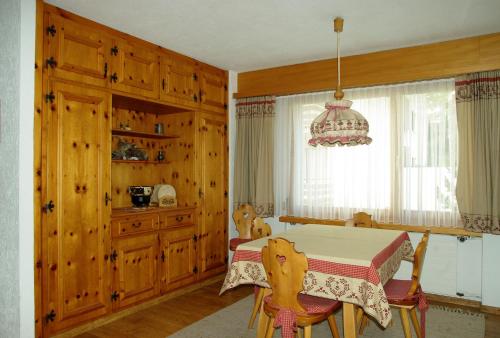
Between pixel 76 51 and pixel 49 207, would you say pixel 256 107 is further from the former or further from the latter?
pixel 49 207

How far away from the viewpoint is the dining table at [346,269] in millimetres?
2307

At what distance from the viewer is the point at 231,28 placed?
3.44m

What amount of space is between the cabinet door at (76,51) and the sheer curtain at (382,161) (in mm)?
2256

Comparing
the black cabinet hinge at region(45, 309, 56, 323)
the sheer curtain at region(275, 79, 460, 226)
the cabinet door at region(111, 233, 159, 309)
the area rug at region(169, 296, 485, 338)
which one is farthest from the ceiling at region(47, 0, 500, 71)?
the area rug at region(169, 296, 485, 338)

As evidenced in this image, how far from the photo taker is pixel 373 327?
10.7ft

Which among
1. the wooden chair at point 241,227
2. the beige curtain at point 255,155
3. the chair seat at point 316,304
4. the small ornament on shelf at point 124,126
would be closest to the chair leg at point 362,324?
the chair seat at point 316,304

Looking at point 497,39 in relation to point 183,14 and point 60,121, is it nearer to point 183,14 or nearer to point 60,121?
point 183,14

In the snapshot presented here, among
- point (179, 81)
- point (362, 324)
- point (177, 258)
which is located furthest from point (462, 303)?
point (179, 81)

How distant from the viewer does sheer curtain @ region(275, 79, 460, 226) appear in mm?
3902

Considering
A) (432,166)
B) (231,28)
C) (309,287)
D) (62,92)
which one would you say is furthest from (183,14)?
(432,166)

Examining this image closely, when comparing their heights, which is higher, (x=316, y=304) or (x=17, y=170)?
(x=17, y=170)

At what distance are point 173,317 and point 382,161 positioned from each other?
2.68 m

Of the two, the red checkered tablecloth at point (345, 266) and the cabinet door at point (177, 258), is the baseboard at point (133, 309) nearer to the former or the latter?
the cabinet door at point (177, 258)

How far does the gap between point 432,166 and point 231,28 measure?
243 centimetres
